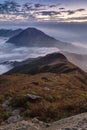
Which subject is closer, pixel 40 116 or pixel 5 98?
pixel 40 116

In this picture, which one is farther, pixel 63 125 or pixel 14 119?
pixel 14 119

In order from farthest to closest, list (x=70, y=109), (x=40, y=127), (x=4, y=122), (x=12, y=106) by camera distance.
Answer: (x=12, y=106) → (x=70, y=109) → (x=4, y=122) → (x=40, y=127)

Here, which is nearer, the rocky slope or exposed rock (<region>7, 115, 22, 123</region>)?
the rocky slope

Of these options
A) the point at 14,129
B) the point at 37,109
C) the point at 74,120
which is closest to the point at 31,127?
the point at 14,129

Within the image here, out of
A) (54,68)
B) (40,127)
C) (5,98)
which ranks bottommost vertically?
(54,68)

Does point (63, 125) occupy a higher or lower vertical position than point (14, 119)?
Answer: higher

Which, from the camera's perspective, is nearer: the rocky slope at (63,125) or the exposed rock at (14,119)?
the rocky slope at (63,125)

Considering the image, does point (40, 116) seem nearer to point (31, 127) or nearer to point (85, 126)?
point (31, 127)

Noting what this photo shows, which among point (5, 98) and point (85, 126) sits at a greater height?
point (85, 126)

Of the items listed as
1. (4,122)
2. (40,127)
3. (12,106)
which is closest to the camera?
(40,127)

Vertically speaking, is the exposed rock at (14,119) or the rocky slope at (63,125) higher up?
the rocky slope at (63,125)

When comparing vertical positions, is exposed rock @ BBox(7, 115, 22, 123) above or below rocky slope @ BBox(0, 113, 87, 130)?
below
